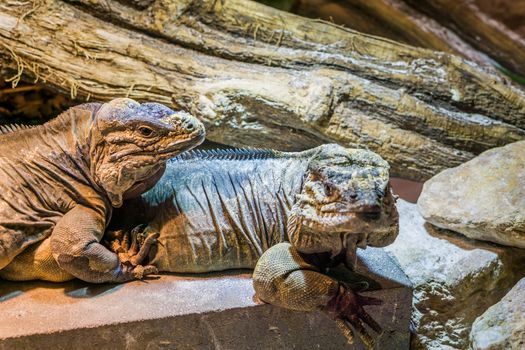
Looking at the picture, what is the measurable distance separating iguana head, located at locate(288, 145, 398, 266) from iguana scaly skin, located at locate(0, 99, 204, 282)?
0.60m

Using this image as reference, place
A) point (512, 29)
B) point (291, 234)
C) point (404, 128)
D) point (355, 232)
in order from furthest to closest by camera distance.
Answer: point (512, 29) < point (404, 128) < point (291, 234) < point (355, 232)

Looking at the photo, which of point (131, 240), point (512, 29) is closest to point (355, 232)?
point (131, 240)

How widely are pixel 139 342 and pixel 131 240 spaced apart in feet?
1.73

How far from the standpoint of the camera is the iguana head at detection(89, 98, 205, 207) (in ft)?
8.61

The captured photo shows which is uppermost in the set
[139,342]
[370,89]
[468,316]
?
[370,89]

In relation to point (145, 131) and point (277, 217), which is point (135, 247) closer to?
point (145, 131)

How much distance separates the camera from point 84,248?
2.58m

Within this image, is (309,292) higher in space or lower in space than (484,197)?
lower

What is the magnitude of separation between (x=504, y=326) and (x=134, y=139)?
1.92m

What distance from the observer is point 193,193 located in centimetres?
299

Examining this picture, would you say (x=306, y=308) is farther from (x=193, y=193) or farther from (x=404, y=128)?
(x=404, y=128)

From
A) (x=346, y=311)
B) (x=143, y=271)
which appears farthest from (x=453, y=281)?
(x=143, y=271)

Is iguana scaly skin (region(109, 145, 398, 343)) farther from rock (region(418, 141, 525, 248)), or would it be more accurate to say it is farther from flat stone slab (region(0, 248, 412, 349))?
rock (region(418, 141, 525, 248))

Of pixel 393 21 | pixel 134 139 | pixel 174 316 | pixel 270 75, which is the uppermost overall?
pixel 393 21
